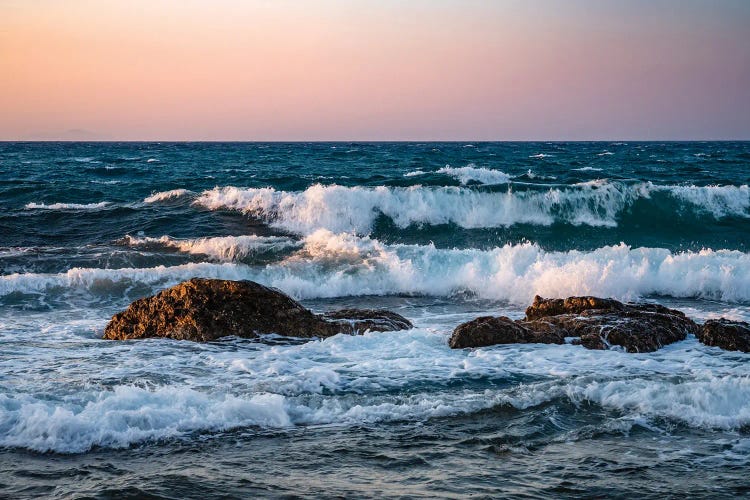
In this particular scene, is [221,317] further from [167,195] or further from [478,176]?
[478,176]

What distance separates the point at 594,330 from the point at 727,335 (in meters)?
1.51

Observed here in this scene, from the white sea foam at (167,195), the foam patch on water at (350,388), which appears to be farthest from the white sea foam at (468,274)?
the white sea foam at (167,195)

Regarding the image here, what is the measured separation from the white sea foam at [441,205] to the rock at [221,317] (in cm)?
1209

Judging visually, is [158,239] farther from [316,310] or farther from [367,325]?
[367,325]

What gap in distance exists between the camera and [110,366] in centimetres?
735

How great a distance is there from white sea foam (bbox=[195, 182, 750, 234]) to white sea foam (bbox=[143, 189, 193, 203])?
1596 millimetres

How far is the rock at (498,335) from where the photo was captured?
328 inches

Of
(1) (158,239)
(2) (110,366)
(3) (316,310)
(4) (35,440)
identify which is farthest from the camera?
(1) (158,239)

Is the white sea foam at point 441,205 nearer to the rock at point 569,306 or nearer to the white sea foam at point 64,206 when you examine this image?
the white sea foam at point 64,206

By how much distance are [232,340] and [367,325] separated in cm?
171

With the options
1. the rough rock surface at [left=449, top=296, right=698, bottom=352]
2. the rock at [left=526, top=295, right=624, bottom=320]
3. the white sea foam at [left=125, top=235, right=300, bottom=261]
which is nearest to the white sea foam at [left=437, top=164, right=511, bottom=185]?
the white sea foam at [left=125, top=235, right=300, bottom=261]

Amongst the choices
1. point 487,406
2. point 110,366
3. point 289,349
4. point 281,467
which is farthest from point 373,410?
point 110,366

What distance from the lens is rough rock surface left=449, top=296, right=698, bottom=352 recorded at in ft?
26.9

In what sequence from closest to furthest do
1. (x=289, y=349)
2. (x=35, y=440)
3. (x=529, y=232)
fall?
(x=35, y=440) < (x=289, y=349) < (x=529, y=232)
